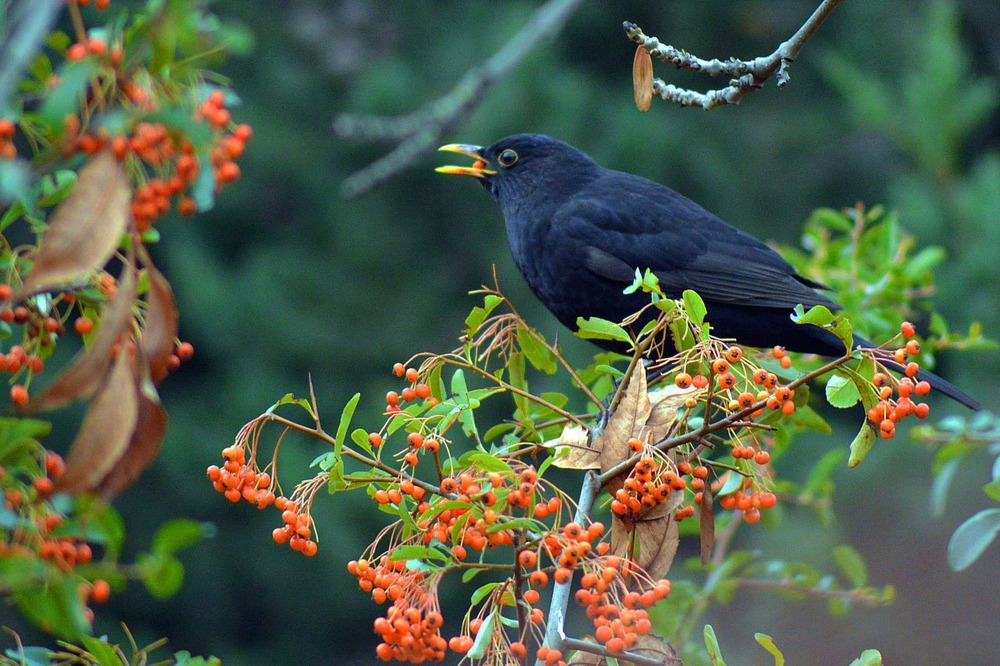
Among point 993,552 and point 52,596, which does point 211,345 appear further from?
point 52,596

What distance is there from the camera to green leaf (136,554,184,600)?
0.90 metres

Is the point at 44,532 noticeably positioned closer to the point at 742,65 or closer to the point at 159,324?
the point at 159,324

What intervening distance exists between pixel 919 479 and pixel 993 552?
684 millimetres

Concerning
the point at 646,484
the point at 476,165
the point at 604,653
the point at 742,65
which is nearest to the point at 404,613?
the point at 604,653

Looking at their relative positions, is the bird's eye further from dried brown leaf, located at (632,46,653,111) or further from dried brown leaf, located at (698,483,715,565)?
dried brown leaf, located at (698,483,715,565)

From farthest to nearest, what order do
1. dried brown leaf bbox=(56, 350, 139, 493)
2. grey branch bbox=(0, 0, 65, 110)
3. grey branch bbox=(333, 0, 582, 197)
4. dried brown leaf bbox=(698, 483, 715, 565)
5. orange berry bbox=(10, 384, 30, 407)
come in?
grey branch bbox=(333, 0, 582, 197) < dried brown leaf bbox=(698, 483, 715, 565) < orange berry bbox=(10, 384, 30, 407) < dried brown leaf bbox=(56, 350, 139, 493) < grey branch bbox=(0, 0, 65, 110)

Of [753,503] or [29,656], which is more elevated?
[753,503]

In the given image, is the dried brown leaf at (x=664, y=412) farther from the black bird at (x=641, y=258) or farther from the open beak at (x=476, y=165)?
the open beak at (x=476, y=165)

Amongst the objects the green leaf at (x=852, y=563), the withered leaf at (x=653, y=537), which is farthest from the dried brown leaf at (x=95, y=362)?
the green leaf at (x=852, y=563)

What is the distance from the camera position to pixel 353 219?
841 cm

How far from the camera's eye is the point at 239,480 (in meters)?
1.76

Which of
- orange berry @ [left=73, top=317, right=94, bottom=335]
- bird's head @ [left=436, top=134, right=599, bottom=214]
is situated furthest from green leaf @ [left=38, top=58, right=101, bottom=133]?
A: bird's head @ [left=436, top=134, right=599, bottom=214]

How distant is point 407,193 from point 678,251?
5.39 m

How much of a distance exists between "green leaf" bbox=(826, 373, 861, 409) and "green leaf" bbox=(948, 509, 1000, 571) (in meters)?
0.42
